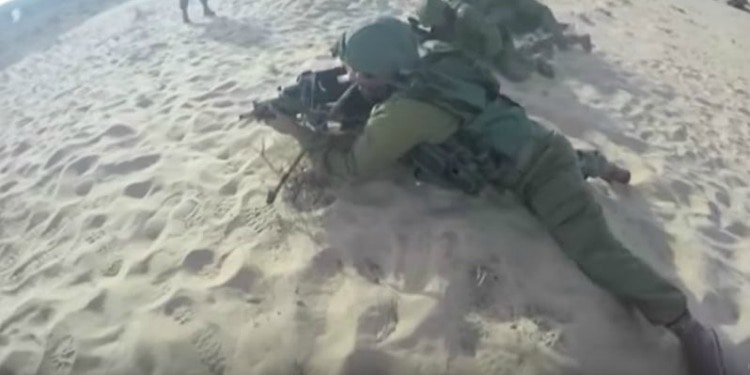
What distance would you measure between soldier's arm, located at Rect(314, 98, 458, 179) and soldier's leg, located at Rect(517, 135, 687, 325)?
0.45 metres

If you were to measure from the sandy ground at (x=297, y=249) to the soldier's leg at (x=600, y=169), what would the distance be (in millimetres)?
A: 83

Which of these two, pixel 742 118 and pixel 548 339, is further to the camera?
pixel 742 118

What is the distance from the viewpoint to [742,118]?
6.46 metres

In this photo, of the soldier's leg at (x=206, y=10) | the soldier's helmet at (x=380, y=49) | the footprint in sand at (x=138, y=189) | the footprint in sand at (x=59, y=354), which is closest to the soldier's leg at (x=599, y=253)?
the soldier's helmet at (x=380, y=49)

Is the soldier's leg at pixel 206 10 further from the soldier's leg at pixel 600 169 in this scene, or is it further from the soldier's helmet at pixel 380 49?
the soldier's leg at pixel 600 169

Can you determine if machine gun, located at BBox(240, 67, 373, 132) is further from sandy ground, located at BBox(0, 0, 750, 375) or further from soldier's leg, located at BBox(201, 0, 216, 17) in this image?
soldier's leg, located at BBox(201, 0, 216, 17)

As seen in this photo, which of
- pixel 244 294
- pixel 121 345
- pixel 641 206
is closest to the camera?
pixel 121 345

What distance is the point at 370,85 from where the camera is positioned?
3.96 m

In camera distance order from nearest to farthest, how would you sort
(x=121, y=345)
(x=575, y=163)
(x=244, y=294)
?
(x=121, y=345) → (x=244, y=294) → (x=575, y=163)

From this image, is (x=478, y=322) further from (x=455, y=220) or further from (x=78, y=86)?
(x=78, y=86)

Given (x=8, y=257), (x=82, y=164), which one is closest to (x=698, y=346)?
(x=8, y=257)

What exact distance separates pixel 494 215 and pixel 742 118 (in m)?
3.29

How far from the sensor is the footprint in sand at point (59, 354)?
131 inches

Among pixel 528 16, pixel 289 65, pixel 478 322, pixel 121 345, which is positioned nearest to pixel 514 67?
pixel 528 16
